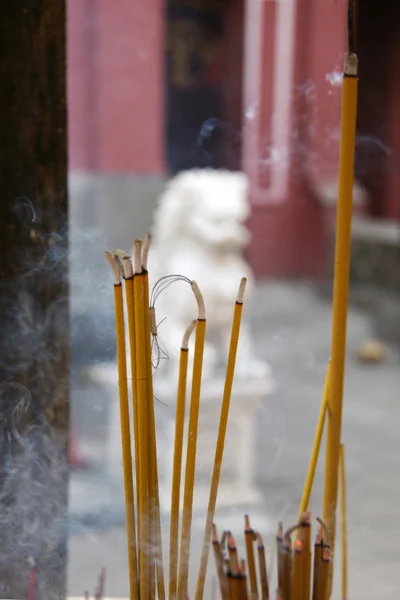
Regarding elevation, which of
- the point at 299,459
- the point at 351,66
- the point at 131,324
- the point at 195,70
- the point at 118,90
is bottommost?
the point at 299,459

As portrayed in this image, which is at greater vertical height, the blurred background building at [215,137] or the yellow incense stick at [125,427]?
the blurred background building at [215,137]

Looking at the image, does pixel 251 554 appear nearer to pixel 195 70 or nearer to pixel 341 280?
pixel 341 280

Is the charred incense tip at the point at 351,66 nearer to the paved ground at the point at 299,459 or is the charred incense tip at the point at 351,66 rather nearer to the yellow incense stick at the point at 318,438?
the yellow incense stick at the point at 318,438

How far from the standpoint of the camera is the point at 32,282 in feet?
2.31

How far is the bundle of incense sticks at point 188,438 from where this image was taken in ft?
1.66

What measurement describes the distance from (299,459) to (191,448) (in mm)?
Answer: 1266

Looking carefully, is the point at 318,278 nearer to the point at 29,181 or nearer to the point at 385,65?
the point at 385,65

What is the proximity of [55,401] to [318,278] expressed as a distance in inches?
96.5

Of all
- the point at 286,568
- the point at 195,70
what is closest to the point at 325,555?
the point at 286,568

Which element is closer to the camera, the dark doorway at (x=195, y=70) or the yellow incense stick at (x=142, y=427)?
the yellow incense stick at (x=142, y=427)

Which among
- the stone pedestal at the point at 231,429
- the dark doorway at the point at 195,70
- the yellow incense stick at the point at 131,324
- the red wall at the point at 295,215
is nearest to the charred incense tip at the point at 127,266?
the yellow incense stick at the point at 131,324

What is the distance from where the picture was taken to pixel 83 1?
2.58m

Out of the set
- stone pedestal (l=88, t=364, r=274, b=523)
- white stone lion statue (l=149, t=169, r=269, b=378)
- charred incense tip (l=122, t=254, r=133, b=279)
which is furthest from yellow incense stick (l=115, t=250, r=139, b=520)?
white stone lion statue (l=149, t=169, r=269, b=378)

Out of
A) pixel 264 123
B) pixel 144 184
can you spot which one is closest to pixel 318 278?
pixel 144 184
